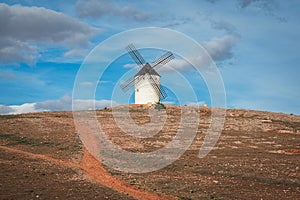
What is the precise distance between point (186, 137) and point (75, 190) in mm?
25284

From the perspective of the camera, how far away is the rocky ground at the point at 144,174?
20.6 m

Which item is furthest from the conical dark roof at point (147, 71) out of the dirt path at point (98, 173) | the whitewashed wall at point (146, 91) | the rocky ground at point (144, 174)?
the dirt path at point (98, 173)

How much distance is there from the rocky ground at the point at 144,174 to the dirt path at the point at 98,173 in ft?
0.19

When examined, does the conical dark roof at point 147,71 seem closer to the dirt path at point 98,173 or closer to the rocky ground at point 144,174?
the rocky ground at point 144,174

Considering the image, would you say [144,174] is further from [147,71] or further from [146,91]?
[147,71]

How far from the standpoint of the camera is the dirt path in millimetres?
20547

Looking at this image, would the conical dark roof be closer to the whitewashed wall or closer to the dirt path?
the whitewashed wall

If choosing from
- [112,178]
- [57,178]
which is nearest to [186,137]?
[112,178]

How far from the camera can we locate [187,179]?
79.8 feet

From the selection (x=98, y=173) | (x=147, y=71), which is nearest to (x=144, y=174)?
(x=98, y=173)

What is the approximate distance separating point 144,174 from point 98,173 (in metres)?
3.22

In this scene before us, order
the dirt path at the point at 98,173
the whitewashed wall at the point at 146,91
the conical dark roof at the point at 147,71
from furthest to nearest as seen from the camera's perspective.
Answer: the conical dark roof at the point at 147,71 → the whitewashed wall at the point at 146,91 → the dirt path at the point at 98,173

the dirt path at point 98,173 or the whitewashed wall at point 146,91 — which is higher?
the whitewashed wall at point 146,91

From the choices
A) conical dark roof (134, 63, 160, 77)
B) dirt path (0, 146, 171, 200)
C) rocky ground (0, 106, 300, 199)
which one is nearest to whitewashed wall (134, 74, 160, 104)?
conical dark roof (134, 63, 160, 77)
